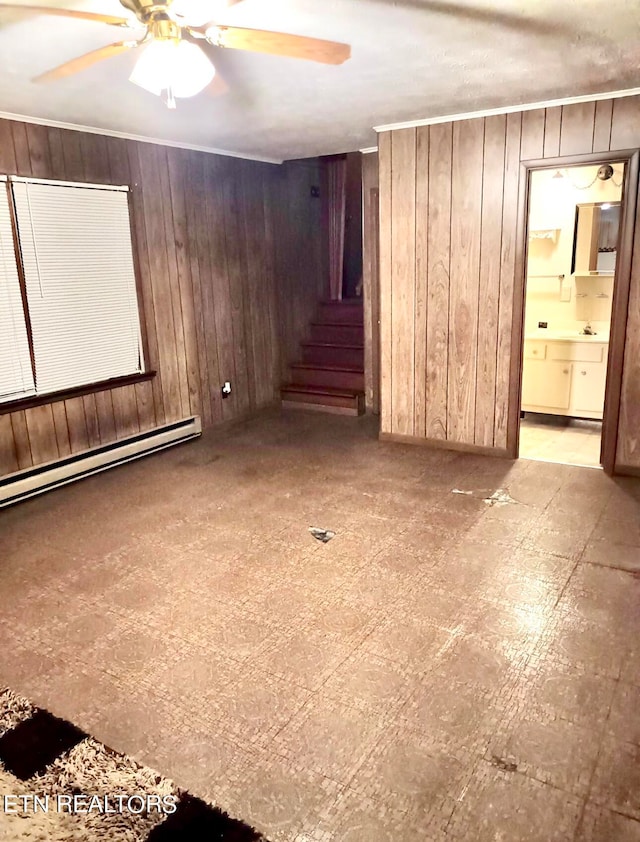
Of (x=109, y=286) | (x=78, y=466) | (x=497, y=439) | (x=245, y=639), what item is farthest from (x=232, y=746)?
(x=109, y=286)

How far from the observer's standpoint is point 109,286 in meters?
4.64

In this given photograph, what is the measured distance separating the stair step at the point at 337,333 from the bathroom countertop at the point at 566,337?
5.87 ft

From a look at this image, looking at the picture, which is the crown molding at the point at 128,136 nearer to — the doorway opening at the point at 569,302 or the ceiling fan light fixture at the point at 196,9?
the ceiling fan light fixture at the point at 196,9

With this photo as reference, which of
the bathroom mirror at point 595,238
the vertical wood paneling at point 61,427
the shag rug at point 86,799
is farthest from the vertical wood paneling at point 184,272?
the shag rug at point 86,799

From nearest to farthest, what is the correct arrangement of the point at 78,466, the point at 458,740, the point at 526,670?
the point at 458,740 < the point at 526,670 < the point at 78,466

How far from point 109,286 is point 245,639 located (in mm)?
3105

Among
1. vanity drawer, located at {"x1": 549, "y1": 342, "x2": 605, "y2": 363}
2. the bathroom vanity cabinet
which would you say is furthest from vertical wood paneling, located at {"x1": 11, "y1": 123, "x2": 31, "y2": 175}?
vanity drawer, located at {"x1": 549, "y1": 342, "x2": 605, "y2": 363}

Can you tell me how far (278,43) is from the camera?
7.13 ft

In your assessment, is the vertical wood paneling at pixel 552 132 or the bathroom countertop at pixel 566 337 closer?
the vertical wood paneling at pixel 552 132

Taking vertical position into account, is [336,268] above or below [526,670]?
above

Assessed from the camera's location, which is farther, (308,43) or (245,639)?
(245,639)

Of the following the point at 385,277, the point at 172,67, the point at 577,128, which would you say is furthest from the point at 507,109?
the point at 172,67

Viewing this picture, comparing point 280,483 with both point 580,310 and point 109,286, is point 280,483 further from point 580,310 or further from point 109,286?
point 580,310

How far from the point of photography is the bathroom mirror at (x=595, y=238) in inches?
210
